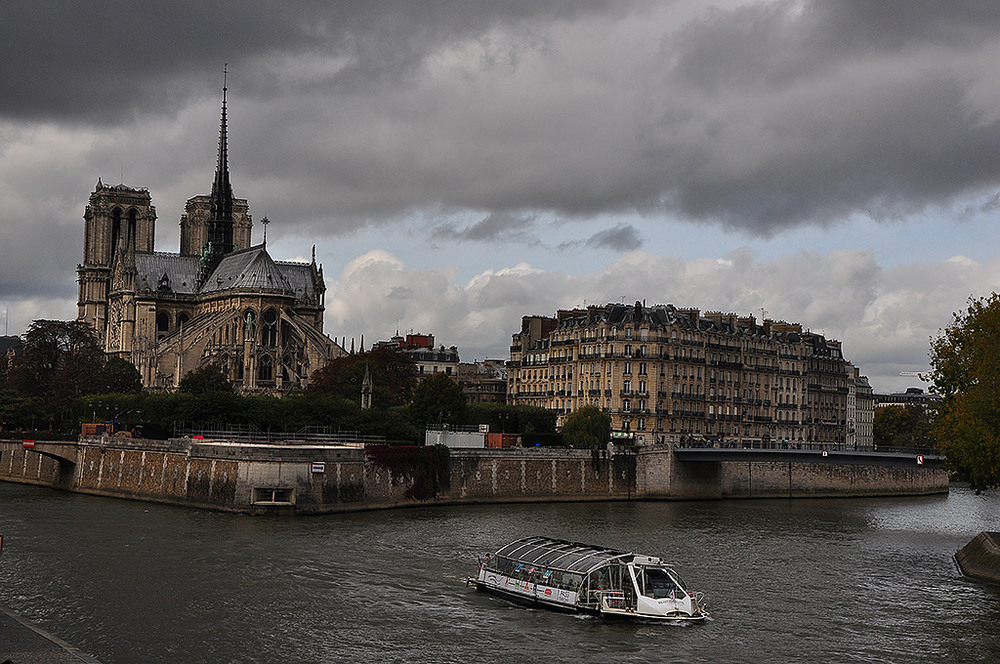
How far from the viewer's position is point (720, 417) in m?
116

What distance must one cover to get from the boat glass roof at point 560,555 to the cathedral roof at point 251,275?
10050 centimetres

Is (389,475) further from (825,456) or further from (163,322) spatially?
(163,322)

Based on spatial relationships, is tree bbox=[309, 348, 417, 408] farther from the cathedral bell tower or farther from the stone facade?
the cathedral bell tower

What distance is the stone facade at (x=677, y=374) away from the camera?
4338 inches

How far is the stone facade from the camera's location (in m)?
110

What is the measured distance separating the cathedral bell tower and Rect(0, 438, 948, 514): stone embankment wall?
80.2 metres

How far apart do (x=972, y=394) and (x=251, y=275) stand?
100m

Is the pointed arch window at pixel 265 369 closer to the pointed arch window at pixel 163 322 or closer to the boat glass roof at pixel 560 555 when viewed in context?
the pointed arch window at pixel 163 322

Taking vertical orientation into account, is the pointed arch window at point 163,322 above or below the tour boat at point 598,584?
above

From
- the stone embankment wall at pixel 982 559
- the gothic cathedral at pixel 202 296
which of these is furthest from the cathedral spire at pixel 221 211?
the stone embankment wall at pixel 982 559

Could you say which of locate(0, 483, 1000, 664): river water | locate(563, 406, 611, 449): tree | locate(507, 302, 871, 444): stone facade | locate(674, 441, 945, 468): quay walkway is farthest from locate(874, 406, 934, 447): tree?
locate(0, 483, 1000, 664): river water

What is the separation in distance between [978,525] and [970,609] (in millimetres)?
32938

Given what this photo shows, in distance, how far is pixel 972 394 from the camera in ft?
181

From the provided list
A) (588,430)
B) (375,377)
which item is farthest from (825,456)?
(375,377)
